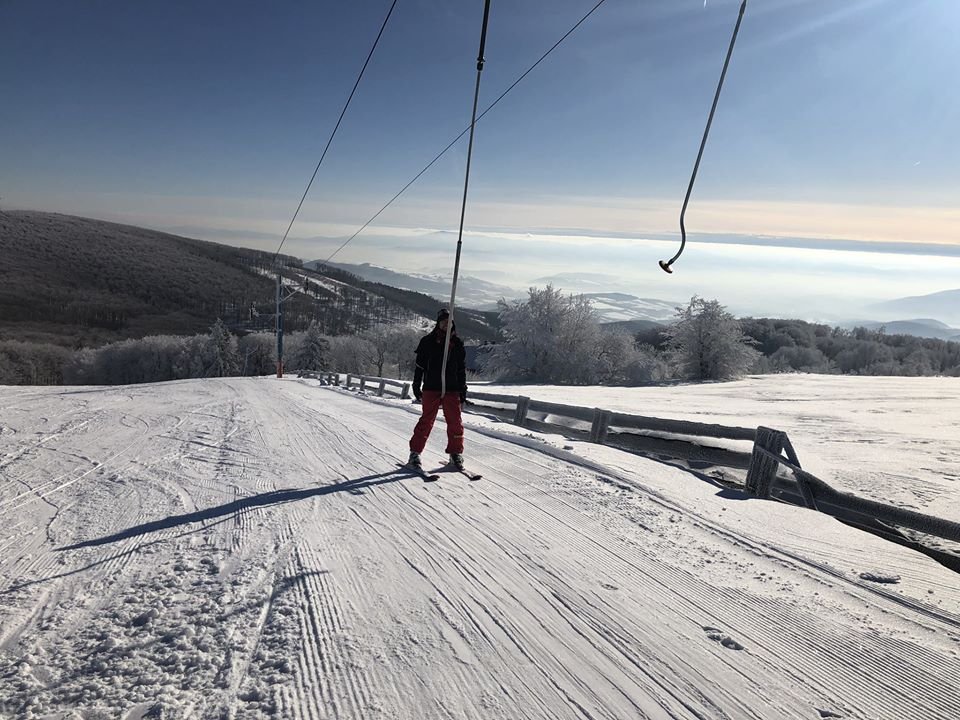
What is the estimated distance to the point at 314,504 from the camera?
529cm

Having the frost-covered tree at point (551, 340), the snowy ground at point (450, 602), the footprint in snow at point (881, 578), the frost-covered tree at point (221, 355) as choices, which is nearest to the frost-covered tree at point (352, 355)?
the frost-covered tree at point (221, 355)

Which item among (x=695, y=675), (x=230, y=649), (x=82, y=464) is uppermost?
(x=695, y=675)

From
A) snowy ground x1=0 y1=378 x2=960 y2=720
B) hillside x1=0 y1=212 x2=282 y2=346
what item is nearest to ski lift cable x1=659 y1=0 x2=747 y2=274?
snowy ground x1=0 y1=378 x2=960 y2=720

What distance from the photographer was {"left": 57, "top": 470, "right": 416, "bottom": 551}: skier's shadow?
4355 millimetres

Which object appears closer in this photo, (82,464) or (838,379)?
(82,464)

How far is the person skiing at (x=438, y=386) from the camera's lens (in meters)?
6.71

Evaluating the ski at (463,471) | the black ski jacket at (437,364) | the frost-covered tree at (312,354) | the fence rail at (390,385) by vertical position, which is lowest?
the frost-covered tree at (312,354)

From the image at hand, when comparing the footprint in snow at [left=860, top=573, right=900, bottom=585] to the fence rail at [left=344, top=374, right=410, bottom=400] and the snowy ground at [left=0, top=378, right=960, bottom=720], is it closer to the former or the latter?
the snowy ground at [left=0, top=378, right=960, bottom=720]

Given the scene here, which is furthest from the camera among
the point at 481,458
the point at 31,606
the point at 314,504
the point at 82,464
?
the point at 481,458

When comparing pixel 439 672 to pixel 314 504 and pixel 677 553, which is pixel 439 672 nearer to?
pixel 677 553

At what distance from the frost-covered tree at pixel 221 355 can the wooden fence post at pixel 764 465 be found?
9700 centimetres

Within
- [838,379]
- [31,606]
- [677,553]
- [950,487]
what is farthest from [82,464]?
[838,379]

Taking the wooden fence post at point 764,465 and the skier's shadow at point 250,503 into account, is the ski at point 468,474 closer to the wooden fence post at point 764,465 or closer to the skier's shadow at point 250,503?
the skier's shadow at point 250,503

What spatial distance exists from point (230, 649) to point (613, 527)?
3.31m
